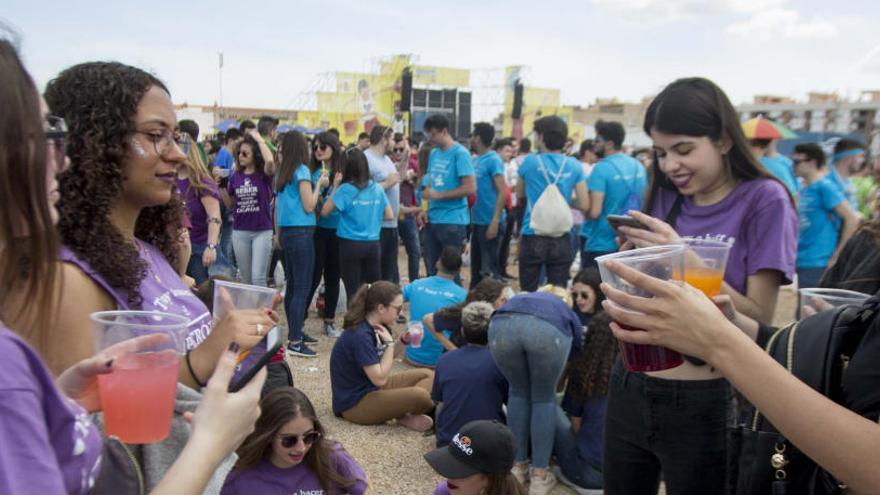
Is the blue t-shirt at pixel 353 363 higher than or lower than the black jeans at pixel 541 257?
lower

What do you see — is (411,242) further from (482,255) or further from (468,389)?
(468,389)

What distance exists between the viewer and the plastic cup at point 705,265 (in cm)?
164

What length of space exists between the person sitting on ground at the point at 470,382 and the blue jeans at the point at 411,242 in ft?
11.9

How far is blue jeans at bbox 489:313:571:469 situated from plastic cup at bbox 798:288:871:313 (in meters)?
2.00

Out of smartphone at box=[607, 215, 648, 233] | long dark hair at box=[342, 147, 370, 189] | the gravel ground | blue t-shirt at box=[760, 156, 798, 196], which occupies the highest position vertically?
blue t-shirt at box=[760, 156, 798, 196]

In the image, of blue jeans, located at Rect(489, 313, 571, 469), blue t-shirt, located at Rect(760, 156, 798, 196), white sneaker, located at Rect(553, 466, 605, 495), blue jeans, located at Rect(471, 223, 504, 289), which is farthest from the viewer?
blue jeans, located at Rect(471, 223, 504, 289)

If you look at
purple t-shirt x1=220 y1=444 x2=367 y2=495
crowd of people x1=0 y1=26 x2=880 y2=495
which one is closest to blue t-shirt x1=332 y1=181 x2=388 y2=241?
crowd of people x1=0 y1=26 x2=880 y2=495

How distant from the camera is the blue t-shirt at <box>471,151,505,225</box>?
24.8ft

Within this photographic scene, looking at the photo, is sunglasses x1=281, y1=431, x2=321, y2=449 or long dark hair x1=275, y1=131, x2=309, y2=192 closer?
sunglasses x1=281, y1=431, x2=321, y2=449

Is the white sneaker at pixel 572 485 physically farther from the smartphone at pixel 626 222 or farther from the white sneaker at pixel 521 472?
the smartphone at pixel 626 222

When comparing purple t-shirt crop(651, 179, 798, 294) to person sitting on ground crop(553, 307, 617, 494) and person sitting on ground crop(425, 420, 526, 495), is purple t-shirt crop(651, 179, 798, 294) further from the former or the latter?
person sitting on ground crop(553, 307, 617, 494)

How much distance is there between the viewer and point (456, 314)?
511cm

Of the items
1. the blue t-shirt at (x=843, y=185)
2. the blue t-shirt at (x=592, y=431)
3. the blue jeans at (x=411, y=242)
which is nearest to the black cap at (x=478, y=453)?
the blue t-shirt at (x=592, y=431)

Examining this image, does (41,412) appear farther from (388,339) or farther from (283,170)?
(283,170)
